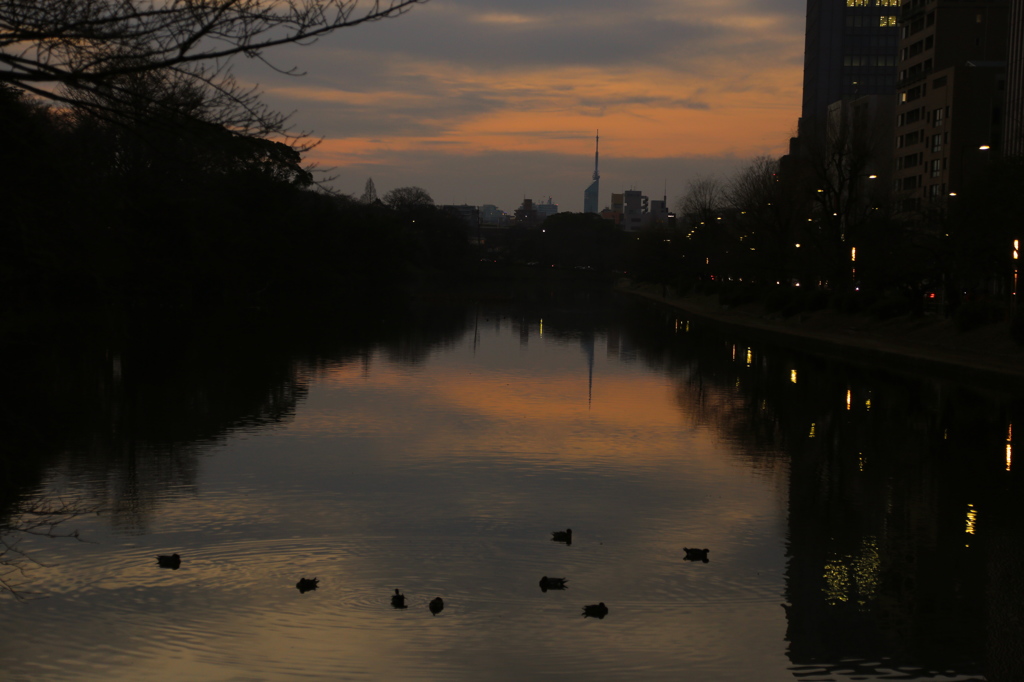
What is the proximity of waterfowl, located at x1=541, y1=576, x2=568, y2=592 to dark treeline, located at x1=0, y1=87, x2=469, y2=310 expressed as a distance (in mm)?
3836

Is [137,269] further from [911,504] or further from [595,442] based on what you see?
[911,504]

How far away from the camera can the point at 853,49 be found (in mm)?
154500

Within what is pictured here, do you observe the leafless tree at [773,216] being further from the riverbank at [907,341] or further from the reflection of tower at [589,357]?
the reflection of tower at [589,357]

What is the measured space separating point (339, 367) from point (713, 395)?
33.1 feet

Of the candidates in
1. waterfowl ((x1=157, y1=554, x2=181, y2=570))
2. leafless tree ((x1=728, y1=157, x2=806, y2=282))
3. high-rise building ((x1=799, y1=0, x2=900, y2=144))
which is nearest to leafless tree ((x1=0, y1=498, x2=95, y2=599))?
waterfowl ((x1=157, y1=554, x2=181, y2=570))

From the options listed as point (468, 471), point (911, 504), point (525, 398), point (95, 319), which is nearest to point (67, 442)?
point (468, 471)

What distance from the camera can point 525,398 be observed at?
75.6ft

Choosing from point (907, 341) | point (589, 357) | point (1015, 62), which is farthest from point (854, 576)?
point (1015, 62)

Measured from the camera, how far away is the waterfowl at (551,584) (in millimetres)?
9305

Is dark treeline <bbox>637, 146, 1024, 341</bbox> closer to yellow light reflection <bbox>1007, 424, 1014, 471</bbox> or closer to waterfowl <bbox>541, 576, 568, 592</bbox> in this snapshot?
yellow light reflection <bbox>1007, 424, 1014, 471</bbox>

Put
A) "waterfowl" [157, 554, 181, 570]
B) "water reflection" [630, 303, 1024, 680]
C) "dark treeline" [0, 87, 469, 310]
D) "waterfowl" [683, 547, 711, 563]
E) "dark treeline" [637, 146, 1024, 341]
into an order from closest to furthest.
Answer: "dark treeline" [0, 87, 469, 310]
"water reflection" [630, 303, 1024, 680]
"waterfowl" [157, 554, 181, 570]
"waterfowl" [683, 547, 711, 563]
"dark treeline" [637, 146, 1024, 341]

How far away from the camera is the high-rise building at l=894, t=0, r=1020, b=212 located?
90.2 meters

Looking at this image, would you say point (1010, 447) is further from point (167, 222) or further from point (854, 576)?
point (167, 222)

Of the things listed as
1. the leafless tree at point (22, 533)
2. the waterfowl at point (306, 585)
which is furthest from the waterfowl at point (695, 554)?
the leafless tree at point (22, 533)
